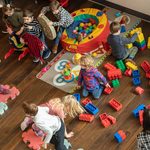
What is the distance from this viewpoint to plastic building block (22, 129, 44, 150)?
304cm

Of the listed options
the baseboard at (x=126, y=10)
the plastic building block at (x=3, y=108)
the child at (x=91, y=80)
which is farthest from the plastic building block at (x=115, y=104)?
the baseboard at (x=126, y=10)

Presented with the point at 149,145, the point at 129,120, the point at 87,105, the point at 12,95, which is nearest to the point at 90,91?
the point at 87,105

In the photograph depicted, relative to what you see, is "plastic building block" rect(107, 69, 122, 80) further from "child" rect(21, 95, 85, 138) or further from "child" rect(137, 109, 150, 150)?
"child" rect(137, 109, 150, 150)

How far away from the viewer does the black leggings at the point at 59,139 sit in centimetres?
277

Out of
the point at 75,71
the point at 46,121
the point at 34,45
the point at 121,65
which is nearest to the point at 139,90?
the point at 121,65

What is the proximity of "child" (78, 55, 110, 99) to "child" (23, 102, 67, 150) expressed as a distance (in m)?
0.55

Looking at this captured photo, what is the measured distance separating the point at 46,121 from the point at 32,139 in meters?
0.52

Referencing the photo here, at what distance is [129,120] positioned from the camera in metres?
3.07

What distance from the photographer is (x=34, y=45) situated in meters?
3.53

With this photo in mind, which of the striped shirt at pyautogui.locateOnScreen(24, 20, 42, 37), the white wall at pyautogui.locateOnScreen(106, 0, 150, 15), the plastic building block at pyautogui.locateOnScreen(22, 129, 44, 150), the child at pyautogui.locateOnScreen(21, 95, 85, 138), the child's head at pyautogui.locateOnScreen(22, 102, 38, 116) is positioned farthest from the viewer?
the white wall at pyautogui.locateOnScreen(106, 0, 150, 15)

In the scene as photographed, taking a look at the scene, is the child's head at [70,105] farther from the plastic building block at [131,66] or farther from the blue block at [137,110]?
the plastic building block at [131,66]

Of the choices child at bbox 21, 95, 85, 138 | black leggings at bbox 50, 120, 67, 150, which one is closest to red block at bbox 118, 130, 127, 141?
child at bbox 21, 95, 85, 138

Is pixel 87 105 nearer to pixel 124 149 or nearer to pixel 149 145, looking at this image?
pixel 124 149

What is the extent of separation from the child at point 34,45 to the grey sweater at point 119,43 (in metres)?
0.63
